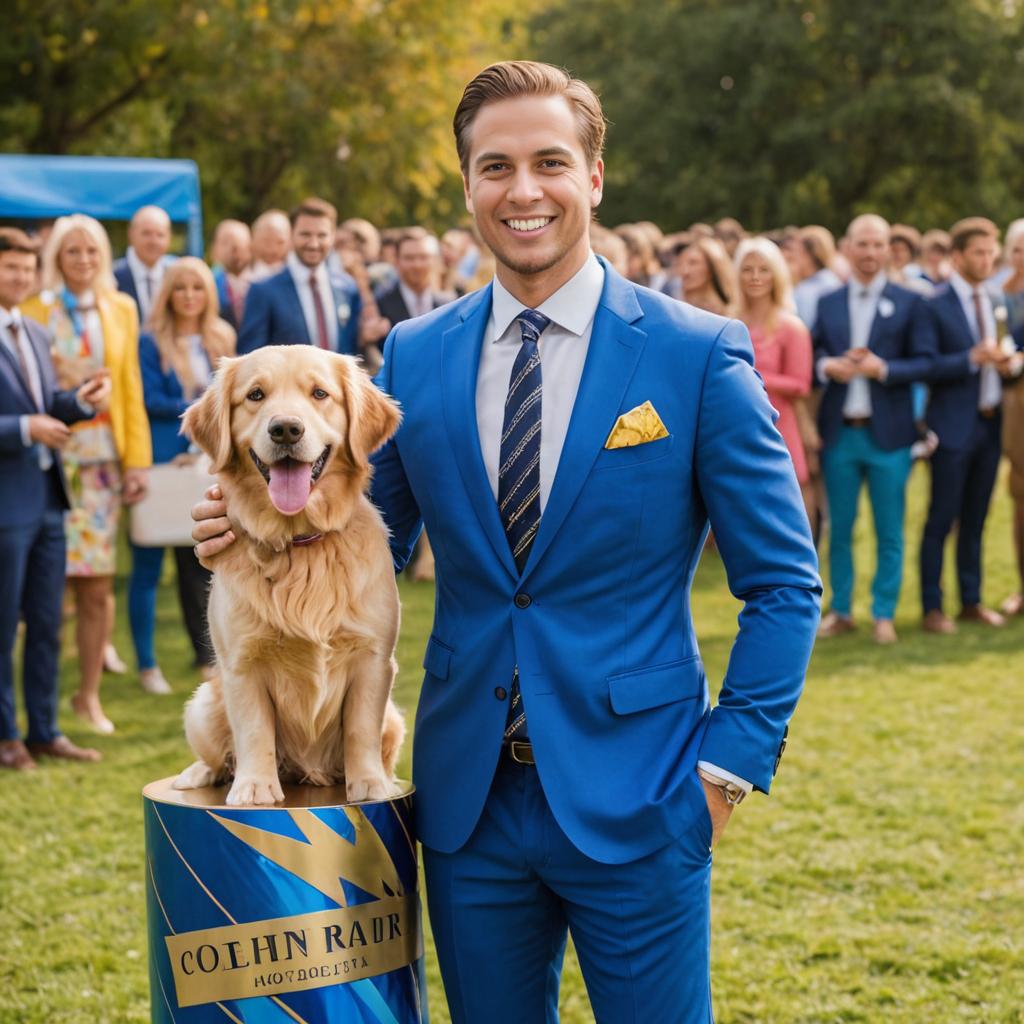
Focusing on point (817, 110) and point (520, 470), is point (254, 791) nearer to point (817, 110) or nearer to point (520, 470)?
point (520, 470)

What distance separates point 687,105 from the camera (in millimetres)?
34094

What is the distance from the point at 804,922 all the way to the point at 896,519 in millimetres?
4541

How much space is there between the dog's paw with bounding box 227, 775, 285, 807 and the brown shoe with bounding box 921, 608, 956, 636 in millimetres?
7199

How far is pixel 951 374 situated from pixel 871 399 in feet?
2.43

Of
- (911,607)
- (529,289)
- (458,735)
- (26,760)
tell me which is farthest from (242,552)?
(911,607)

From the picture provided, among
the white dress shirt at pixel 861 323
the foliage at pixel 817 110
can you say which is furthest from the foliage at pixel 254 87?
the white dress shirt at pixel 861 323

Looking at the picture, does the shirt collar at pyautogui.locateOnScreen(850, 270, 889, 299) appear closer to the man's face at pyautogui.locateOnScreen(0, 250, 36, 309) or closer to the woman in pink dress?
the woman in pink dress

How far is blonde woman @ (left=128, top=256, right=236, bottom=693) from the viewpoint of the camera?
7.55 metres

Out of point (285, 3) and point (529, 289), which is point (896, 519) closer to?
point (529, 289)

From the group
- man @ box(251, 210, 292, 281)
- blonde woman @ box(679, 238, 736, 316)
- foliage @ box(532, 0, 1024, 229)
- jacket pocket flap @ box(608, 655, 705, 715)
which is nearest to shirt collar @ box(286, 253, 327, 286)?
man @ box(251, 210, 292, 281)

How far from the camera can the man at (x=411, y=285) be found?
966 cm

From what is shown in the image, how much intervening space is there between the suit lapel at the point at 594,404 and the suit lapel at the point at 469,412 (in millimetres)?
47

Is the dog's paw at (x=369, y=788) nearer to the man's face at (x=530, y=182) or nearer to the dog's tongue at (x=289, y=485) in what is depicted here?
the dog's tongue at (x=289, y=485)

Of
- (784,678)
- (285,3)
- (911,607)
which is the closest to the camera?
(784,678)
